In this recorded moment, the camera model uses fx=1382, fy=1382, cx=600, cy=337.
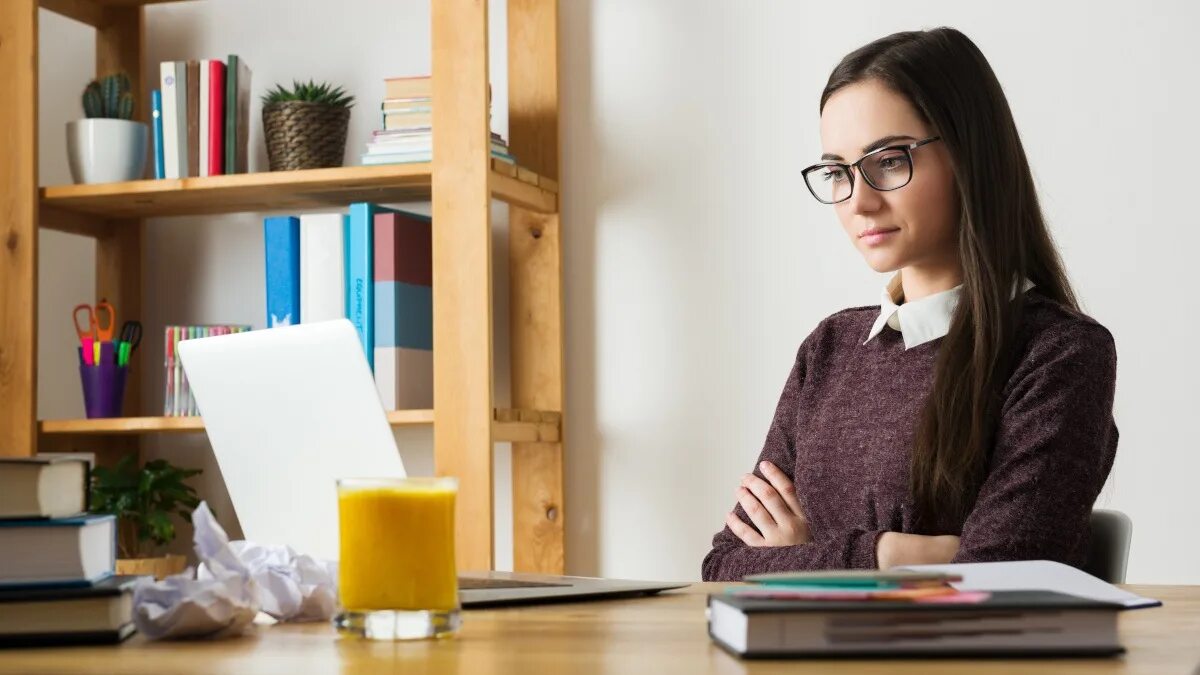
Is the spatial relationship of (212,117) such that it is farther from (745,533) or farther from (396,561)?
(396,561)

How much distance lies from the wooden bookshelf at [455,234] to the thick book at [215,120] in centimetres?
6

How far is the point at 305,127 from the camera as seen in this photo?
9.12 feet

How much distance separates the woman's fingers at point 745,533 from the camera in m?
1.78

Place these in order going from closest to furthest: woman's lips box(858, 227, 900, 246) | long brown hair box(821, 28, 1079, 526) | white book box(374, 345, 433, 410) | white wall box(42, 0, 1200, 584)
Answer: long brown hair box(821, 28, 1079, 526), woman's lips box(858, 227, 900, 246), white wall box(42, 0, 1200, 584), white book box(374, 345, 433, 410)

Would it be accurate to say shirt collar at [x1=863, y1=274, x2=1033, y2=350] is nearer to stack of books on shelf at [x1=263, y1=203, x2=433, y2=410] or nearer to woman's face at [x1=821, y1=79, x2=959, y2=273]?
woman's face at [x1=821, y1=79, x2=959, y2=273]

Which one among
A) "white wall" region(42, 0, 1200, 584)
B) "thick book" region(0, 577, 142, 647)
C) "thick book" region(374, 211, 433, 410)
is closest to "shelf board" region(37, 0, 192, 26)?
"white wall" region(42, 0, 1200, 584)

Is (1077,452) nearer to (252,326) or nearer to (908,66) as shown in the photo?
(908,66)

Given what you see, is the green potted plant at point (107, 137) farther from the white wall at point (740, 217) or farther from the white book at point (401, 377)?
the white book at point (401, 377)

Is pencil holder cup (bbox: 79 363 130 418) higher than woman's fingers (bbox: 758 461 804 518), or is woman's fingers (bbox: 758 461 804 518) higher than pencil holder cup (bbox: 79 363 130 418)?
pencil holder cup (bbox: 79 363 130 418)

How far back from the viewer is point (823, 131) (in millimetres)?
1863

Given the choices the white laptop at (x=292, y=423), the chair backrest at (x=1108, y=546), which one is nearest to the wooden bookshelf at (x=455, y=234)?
the white laptop at (x=292, y=423)

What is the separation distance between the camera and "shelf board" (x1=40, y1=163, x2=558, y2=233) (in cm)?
265

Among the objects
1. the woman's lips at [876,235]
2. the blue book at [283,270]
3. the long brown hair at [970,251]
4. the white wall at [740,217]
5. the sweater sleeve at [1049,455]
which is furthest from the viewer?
the blue book at [283,270]

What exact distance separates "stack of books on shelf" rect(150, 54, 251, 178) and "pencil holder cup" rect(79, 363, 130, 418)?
1.39 ft
